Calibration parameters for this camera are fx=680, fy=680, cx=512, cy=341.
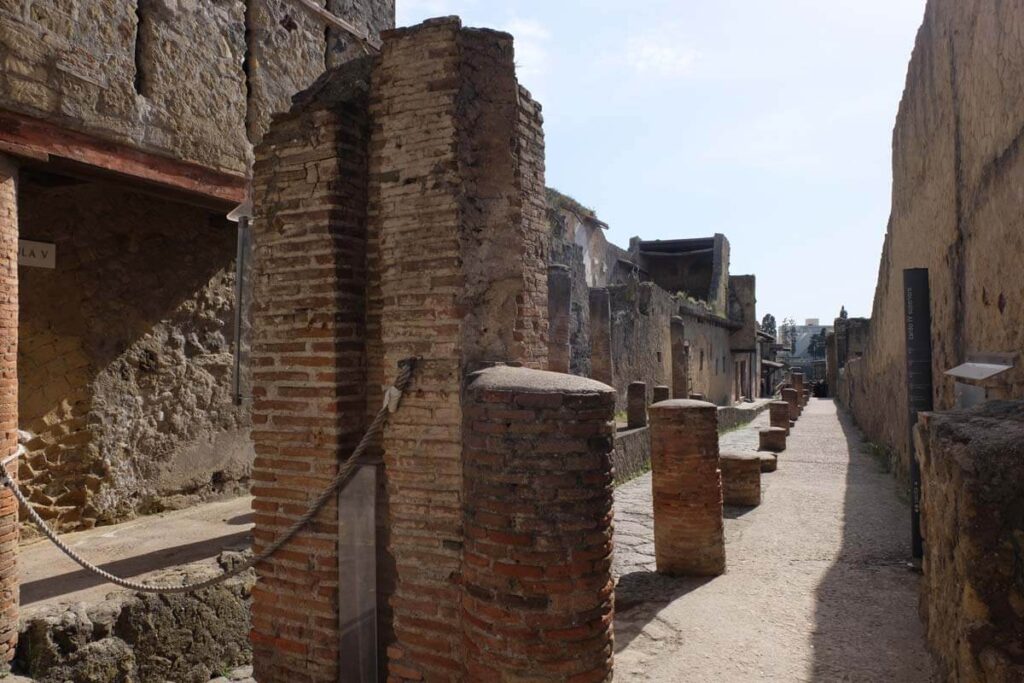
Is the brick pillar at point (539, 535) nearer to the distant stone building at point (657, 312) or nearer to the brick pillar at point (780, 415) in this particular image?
the distant stone building at point (657, 312)

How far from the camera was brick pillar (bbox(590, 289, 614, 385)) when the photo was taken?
12141mm

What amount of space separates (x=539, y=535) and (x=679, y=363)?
1513 cm

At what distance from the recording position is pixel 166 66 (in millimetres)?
6250

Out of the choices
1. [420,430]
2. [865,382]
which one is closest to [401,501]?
[420,430]

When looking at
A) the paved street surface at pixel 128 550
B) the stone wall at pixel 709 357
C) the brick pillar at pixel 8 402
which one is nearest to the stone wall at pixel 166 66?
the brick pillar at pixel 8 402

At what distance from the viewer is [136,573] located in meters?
4.84

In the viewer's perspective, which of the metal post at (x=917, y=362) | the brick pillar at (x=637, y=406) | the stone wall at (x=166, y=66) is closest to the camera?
the stone wall at (x=166, y=66)

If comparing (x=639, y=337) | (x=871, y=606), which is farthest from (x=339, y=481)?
(x=639, y=337)

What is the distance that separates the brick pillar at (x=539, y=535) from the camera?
7.80 feet

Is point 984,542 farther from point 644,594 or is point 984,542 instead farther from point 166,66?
point 166,66

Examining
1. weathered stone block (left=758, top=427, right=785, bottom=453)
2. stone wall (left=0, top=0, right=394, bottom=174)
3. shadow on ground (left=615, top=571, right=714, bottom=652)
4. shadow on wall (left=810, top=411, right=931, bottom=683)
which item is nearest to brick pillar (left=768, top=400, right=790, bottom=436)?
weathered stone block (left=758, top=427, right=785, bottom=453)

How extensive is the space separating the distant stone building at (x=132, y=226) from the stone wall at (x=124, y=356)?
1cm

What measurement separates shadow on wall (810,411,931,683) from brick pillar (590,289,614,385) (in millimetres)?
5175

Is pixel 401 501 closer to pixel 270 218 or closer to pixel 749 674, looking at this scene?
pixel 270 218
